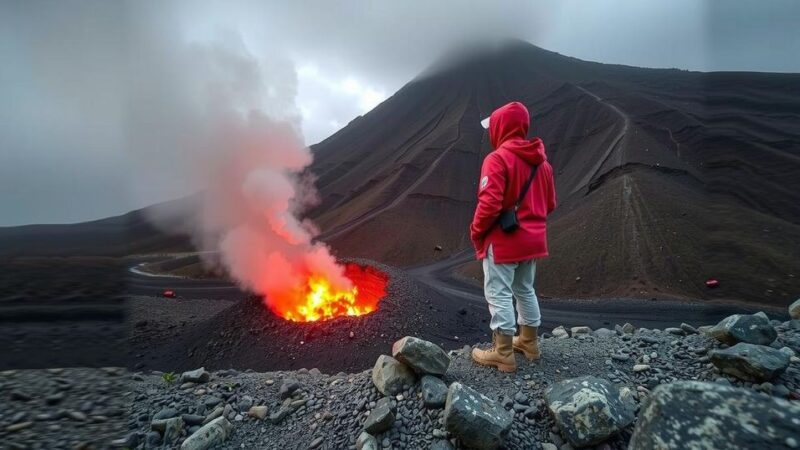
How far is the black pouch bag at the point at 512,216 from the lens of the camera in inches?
147

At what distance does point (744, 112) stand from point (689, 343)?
56.3 meters

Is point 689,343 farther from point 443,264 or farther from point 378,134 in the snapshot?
point 378,134

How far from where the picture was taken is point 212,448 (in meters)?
2.93

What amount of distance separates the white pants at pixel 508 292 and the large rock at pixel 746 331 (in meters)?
1.86

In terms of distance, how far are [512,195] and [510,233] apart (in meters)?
0.41

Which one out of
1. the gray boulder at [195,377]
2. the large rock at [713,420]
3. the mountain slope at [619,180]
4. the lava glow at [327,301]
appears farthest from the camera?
the mountain slope at [619,180]

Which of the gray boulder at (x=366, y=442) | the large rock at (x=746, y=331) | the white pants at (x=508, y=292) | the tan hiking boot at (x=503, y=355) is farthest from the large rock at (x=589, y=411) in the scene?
the large rock at (x=746, y=331)

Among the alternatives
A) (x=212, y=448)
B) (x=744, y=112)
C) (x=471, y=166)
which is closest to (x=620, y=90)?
(x=744, y=112)

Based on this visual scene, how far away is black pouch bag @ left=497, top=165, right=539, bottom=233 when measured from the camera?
147 inches

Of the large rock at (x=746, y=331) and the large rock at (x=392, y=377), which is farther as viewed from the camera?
the large rock at (x=746, y=331)

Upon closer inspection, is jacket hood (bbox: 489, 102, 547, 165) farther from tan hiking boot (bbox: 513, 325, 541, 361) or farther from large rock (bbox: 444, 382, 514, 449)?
large rock (bbox: 444, 382, 514, 449)

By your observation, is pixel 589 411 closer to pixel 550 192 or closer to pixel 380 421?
pixel 380 421

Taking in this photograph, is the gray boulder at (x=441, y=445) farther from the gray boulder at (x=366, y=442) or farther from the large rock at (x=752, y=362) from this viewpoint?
the large rock at (x=752, y=362)

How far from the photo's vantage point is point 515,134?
409 centimetres
